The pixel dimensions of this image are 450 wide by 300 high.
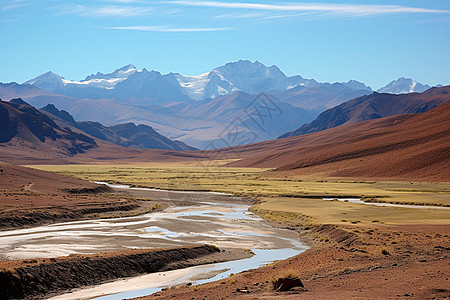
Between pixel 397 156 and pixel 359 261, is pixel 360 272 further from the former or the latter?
pixel 397 156

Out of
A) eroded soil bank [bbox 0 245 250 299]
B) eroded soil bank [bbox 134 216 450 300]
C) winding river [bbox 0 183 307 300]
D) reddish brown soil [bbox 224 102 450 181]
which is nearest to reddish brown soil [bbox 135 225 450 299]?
eroded soil bank [bbox 134 216 450 300]

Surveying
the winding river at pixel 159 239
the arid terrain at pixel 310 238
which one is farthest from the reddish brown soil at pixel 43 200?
the winding river at pixel 159 239

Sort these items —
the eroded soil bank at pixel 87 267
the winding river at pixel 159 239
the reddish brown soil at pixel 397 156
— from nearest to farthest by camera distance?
1. the eroded soil bank at pixel 87 267
2. the winding river at pixel 159 239
3. the reddish brown soil at pixel 397 156

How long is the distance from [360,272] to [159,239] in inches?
786

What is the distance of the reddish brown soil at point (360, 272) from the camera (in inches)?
852

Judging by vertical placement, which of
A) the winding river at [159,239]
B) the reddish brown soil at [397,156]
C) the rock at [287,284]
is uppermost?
the rock at [287,284]

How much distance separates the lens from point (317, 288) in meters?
23.1

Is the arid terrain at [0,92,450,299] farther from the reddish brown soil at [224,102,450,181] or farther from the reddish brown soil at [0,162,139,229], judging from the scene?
the reddish brown soil at [224,102,450,181]

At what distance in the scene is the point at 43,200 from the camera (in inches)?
2421

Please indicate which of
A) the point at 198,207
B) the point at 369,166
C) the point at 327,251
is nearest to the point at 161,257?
the point at 327,251

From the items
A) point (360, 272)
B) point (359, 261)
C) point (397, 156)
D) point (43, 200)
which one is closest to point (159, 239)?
point (359, 261)

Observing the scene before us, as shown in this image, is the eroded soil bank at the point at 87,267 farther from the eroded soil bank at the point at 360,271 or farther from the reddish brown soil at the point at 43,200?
the reddish brown soil at the point at 43,200

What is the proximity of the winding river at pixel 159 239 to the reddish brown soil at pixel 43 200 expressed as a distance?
272 cm

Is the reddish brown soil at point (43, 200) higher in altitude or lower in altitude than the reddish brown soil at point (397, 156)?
higher
